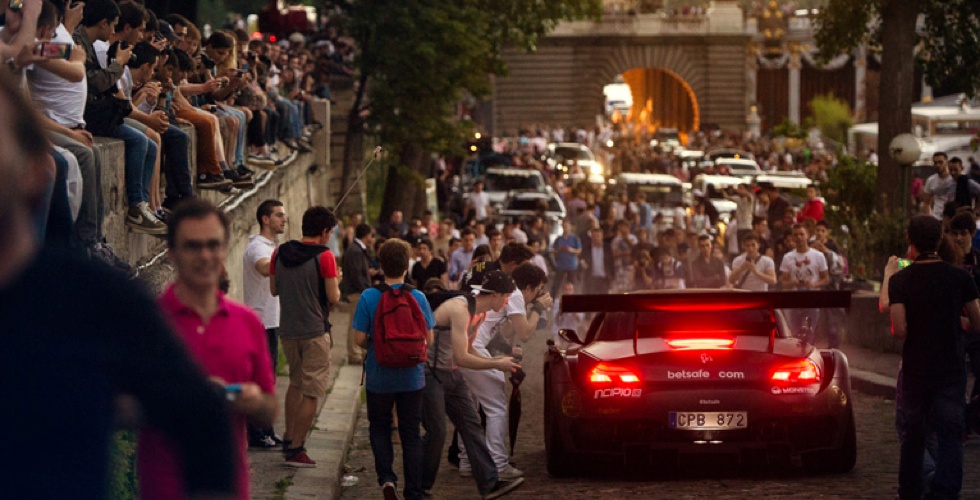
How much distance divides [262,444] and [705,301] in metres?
3.27

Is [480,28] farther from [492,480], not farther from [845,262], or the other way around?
[492,480]

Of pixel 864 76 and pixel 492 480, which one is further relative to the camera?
pixel 864 76

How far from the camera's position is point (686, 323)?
11.1m

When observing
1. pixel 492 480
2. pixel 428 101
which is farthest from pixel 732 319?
pixel 428 101

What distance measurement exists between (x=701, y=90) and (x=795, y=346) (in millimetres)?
82806

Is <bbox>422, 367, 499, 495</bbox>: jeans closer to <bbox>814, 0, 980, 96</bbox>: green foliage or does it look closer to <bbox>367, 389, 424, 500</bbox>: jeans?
<bbox>367, 389, 424, 500</bbox>: jeans

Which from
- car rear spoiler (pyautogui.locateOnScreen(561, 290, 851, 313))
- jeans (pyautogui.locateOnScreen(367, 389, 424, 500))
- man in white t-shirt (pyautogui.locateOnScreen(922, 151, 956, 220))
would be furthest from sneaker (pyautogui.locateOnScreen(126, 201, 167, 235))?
man in white t-shirt (pyautogui.locateOnScreen(922, 151, 956, 220))

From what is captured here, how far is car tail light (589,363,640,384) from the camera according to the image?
10.5 meters

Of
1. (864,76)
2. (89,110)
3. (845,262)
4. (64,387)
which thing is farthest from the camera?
(864,76)

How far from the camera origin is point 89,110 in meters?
10.3

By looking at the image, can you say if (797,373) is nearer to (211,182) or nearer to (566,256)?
(211,182)

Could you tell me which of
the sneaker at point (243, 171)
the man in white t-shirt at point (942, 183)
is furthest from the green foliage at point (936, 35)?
the sneaker at point (243, 171)

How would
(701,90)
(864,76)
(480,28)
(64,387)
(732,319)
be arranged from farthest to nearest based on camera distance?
(864,76) < (701,90) < (480,28) < (732,319) < (64,387)

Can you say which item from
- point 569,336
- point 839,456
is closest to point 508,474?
point 569,336
